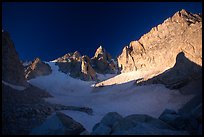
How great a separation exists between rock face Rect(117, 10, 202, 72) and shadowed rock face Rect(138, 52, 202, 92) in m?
1.15

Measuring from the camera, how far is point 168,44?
6128 centimetres

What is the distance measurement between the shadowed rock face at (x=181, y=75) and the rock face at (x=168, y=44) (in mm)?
1154

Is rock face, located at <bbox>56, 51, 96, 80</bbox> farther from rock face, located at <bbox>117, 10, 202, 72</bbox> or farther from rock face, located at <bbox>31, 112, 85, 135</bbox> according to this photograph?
rock face, located at <bbox>31, 112, 85, 135</bbox>

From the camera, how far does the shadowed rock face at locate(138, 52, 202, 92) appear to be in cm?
4006

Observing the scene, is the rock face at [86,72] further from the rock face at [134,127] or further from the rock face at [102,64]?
the rock face at [134,127]

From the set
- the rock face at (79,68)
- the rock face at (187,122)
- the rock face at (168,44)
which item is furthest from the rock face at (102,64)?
the rock face at (187,122)

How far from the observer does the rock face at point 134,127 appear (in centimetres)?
1658

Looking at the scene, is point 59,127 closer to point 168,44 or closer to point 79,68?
point 168,44

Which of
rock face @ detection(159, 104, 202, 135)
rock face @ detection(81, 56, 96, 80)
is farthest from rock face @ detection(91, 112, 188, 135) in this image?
rock face @ detection(81, 56, 96, 80)

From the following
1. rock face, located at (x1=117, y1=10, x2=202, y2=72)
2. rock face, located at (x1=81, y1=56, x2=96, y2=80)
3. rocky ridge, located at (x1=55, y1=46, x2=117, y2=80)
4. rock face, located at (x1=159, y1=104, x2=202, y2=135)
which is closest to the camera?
rock face, located at (x1=159, y1=104, x2=202, y2=135)

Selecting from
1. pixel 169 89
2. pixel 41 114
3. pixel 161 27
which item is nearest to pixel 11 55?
pixel 41 114

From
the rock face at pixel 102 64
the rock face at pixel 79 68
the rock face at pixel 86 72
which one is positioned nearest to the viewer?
the rock face at pixel 86 72

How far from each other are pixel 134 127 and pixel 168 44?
47495 millimetres

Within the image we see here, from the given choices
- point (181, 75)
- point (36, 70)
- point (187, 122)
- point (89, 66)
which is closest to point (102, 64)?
point (89, 66)
